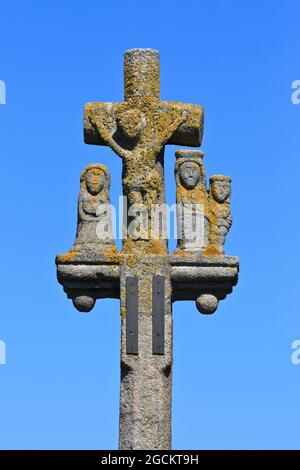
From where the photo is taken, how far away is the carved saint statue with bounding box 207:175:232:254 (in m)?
22.2

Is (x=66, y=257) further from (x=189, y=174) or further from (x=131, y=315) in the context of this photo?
(x=189, y=174)

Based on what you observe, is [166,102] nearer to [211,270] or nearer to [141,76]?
[141,76]

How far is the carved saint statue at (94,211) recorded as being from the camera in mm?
22141

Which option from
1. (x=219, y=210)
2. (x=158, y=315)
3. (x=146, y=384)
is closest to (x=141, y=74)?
(x=219, y=210)

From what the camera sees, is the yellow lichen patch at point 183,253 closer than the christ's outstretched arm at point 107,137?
Yes

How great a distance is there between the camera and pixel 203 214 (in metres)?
22.2

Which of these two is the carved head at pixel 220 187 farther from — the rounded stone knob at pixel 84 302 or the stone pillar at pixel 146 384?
the rounded stone knob at pixel 84 302

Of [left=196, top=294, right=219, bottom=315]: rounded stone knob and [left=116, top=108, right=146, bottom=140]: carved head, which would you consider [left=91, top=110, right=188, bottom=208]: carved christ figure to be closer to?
[left=116, top=108, right=146, bottom=140]: carved head

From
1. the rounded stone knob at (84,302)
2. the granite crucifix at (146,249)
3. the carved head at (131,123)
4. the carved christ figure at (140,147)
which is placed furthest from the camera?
the carved head at (131,123)

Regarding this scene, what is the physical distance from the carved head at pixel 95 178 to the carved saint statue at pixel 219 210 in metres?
1.00

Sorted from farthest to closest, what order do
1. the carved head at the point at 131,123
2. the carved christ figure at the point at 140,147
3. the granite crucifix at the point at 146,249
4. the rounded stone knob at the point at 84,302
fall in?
the carved head at the point at 131,123
the carved christ figure at the point at 140,147
the rounded stone knob at the point at 84,302
the granite crucifix at the point at 146,249

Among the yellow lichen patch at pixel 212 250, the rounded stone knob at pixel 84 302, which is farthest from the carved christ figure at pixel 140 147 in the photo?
the rounded stone knob at pixel 84 302

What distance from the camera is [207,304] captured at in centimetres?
2195
